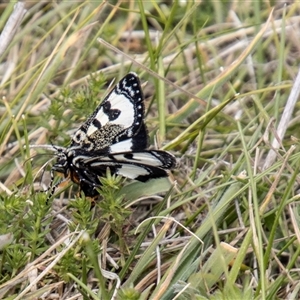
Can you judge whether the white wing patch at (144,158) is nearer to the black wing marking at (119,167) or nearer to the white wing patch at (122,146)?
the black wing marking at (119,167)

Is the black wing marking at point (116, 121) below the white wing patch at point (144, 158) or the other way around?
the other way around

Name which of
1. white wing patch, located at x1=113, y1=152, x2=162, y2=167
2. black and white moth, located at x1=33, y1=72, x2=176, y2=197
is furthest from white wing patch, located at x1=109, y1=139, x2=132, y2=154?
white wing patch, located at x1=113, y1=152, x2=162, y2=167

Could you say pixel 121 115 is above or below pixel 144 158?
above

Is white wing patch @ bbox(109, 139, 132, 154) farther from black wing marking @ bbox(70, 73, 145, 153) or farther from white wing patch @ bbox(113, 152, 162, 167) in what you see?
white wing patch @ bbox(113, 152, 162, 167)

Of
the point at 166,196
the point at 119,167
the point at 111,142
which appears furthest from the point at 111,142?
the point at 166,196

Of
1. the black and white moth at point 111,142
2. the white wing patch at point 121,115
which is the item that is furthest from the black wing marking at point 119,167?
the white wing patch at point 121,115

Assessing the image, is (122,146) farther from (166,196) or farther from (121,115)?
(166,196)
